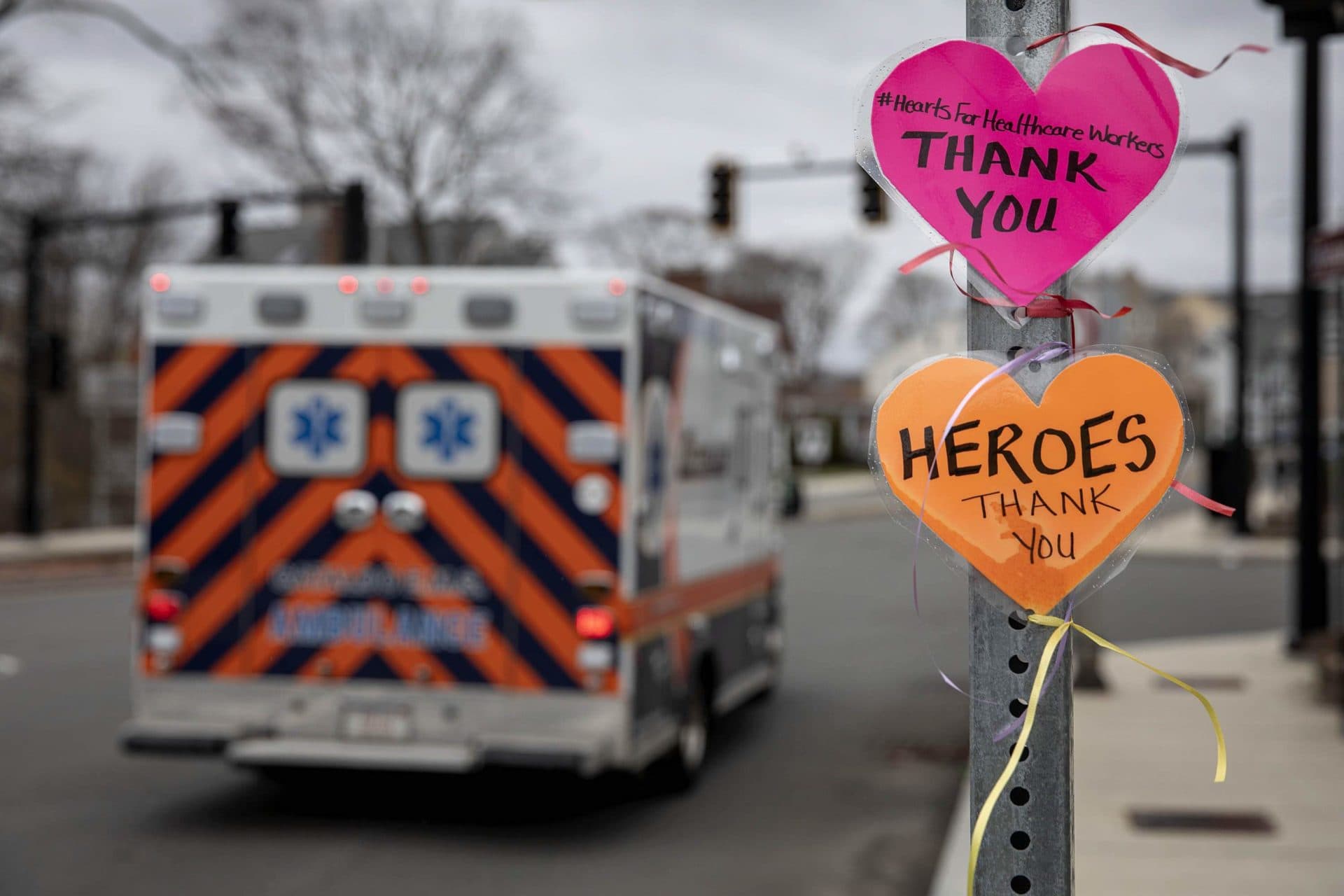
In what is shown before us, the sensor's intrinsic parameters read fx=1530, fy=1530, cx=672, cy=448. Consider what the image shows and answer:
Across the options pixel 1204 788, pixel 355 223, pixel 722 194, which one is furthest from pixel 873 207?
pixel 1204 788

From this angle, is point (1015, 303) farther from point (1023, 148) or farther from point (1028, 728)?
point (1028, 728)

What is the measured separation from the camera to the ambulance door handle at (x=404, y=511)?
7.57 m

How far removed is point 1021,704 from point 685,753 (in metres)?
7.02

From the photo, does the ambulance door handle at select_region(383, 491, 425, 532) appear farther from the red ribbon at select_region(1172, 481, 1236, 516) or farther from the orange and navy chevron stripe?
the red ribbon at select_region(1172, 481, 1236, 516)

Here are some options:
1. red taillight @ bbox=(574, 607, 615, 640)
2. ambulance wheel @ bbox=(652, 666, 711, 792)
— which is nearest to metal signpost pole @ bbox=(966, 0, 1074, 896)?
red taillight @ bbox=(574, 607, 615, 640)

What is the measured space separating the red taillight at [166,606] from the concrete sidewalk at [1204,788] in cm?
396

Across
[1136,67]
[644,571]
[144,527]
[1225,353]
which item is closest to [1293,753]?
[644,571]

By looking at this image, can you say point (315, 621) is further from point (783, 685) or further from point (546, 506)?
point (783, 685)

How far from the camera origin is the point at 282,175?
4041 cm

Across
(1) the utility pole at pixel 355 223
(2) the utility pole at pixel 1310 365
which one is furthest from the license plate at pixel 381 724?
(1) the utility pole at pixel 355 223

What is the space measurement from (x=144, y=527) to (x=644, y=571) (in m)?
2.58

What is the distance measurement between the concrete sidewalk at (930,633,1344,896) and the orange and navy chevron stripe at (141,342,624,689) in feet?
7.64

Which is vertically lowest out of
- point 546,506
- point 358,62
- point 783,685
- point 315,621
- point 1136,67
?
point 783,685

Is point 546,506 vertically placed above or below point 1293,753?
above
